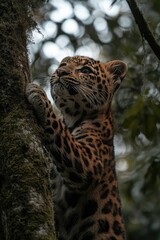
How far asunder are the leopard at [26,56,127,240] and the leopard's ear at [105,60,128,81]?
0.16 metres

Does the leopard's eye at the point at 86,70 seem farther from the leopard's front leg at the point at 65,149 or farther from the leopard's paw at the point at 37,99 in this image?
the leopard's paw at the point at 37,99

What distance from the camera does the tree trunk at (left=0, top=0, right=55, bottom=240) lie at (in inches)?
161

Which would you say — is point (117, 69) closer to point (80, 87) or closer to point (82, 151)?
point (80, 87)

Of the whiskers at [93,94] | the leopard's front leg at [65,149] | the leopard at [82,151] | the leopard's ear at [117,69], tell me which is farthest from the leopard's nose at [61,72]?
the leopard's ear at [117,69]

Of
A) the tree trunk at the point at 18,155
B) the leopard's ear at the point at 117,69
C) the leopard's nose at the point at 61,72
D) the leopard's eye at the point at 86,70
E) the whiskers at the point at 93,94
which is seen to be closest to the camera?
the tree trunk at the point at 18,155

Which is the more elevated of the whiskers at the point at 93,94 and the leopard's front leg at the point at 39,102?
the whiskers at the point at 93,94

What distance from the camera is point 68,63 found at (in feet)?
24.2

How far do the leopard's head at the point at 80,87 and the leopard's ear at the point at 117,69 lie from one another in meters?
0.10

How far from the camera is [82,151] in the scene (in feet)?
21.2

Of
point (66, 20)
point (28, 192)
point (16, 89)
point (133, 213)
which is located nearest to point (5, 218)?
point (28, 192)

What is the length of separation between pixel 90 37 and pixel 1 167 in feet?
30.9

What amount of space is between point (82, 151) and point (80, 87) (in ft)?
3.21

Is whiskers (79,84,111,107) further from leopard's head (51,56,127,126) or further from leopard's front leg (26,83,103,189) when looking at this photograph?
leopard's front leg (26,83,103,189)

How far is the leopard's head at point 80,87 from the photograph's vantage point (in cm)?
699
